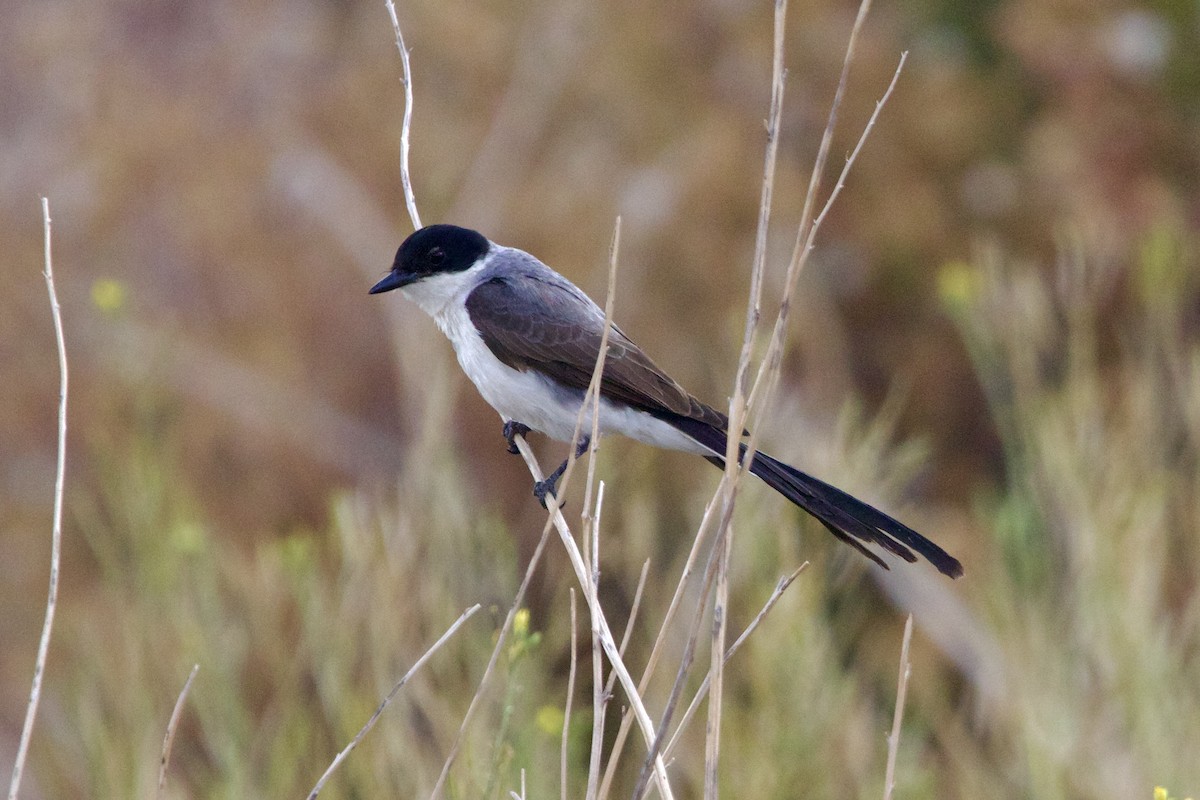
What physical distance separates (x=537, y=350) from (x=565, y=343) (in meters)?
0.07

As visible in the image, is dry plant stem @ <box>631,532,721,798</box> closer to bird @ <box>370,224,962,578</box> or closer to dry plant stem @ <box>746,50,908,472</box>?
dry plant stem @ <box>746,50,908,472</box>

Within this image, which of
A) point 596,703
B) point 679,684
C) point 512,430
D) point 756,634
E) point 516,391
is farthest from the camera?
point 512,430

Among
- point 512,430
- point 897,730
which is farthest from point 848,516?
point 512,430

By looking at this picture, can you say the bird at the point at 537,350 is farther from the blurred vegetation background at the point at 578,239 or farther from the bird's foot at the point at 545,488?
the blurred vegetation background at the point at 578,239

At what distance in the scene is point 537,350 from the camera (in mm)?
3598

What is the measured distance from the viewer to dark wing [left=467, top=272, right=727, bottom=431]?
135 inches

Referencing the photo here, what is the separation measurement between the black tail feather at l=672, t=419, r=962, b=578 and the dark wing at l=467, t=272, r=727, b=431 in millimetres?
429

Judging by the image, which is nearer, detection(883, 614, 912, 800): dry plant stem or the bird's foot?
detection(883, 614, 912, 800): dry plant stem

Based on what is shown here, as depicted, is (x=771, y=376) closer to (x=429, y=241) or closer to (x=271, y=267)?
(x=429, y=241)

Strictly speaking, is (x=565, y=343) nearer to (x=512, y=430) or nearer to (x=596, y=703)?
(x=512, y=430)

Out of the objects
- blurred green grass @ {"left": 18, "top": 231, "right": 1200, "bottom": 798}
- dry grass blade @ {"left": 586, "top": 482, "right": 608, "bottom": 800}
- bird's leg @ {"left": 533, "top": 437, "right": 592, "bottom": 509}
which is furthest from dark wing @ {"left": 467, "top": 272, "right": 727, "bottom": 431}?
dry grass blade @ {"left": 586, "top": 482, "right": 608, "bottom": 800}

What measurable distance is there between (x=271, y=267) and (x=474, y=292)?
459cm

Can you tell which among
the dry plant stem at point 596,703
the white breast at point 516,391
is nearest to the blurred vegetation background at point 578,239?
the white breast at point 516,391

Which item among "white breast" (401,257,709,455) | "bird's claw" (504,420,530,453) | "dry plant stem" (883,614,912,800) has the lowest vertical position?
"dry plant stem" (883,614,912,800)
